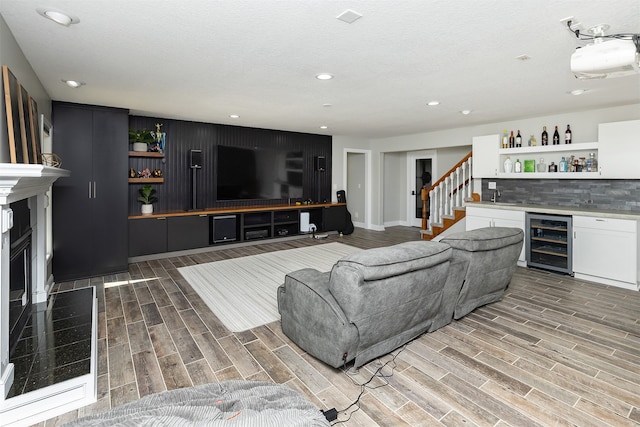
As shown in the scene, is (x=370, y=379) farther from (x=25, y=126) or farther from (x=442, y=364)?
(x=25, y=126)

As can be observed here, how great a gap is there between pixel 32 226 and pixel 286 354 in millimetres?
2747

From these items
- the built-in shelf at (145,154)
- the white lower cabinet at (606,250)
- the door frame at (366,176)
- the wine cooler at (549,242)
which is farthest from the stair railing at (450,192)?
the built-in shelf at (145,154)

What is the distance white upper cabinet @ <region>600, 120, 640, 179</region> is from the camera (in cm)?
419

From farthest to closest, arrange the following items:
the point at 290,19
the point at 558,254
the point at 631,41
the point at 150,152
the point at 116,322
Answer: the point at 150,152
the point at 558,254
the point at 116,322
the point at 290,19
the point at 631,41

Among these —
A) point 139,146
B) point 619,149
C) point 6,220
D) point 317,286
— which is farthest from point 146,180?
point 619,149

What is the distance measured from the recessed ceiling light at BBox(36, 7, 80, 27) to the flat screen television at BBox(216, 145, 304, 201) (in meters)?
4.07

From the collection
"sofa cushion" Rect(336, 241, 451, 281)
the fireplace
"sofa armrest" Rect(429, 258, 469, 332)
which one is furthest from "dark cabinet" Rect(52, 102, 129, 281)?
"sofa armrest" Rect(429, 258, 469, 332)

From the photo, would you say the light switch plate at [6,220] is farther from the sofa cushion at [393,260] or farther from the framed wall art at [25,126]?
the sofa cushion at [393,260]

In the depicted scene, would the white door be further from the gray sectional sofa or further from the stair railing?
the gray sectional sofa

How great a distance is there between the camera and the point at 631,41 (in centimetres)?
196

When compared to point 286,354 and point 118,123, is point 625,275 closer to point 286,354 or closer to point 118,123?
point 286,354

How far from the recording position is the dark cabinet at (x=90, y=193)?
4285mm

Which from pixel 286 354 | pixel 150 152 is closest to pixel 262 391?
pixel 286 354

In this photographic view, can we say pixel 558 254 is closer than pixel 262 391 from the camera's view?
No
